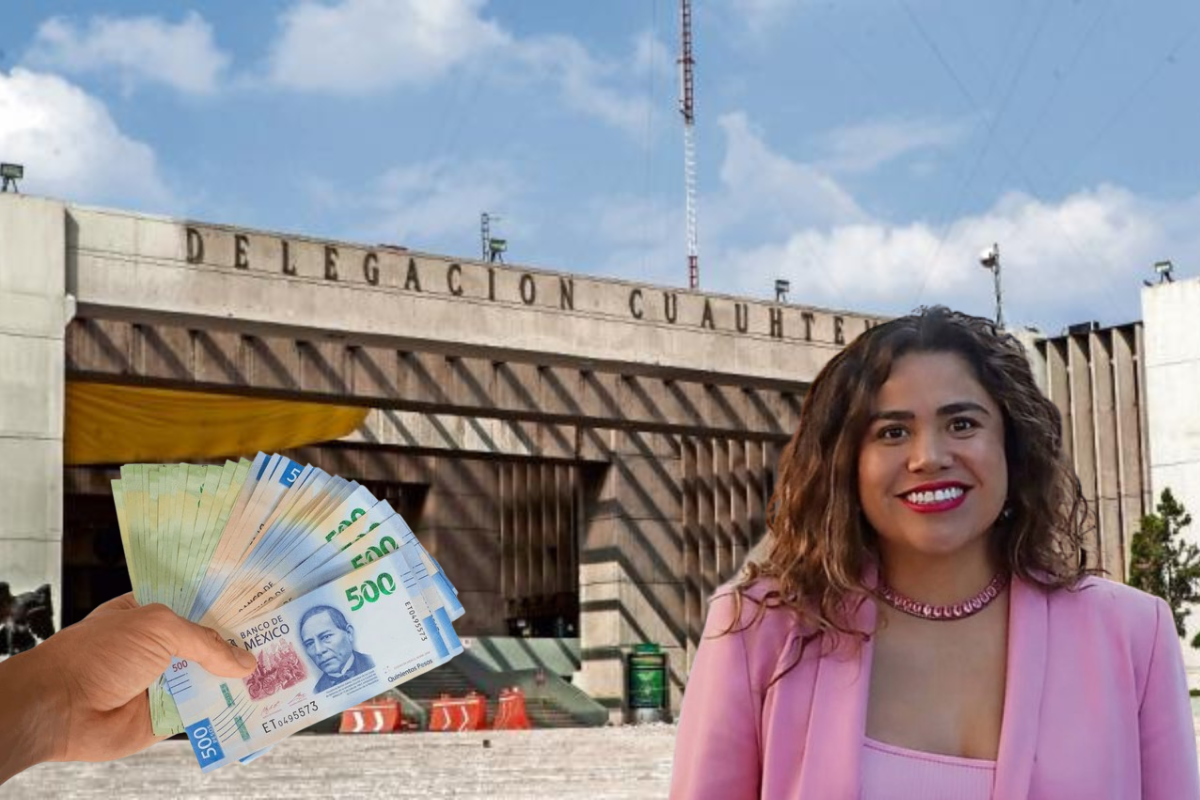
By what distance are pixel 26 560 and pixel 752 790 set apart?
23493mm

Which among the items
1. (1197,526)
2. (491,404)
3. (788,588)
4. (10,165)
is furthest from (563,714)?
(788,588)

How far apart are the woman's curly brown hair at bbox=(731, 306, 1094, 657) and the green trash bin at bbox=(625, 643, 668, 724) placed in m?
31.3

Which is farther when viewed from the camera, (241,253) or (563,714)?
(563,714)

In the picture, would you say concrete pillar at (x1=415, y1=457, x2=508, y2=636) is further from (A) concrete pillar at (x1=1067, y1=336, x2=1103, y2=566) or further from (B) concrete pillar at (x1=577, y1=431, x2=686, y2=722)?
(A) concrete pillar at (x1=1067, y1=336, x2=1103, y2=566)

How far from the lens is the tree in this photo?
100 ft

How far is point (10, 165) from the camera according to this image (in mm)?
25578

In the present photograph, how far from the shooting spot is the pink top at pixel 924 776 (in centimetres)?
202

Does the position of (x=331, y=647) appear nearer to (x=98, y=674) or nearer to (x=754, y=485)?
(x=98, y=674)

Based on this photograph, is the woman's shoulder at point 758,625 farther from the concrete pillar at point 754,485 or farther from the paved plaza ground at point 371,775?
the concrete pillar at point 754,485

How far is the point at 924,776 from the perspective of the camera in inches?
80.2

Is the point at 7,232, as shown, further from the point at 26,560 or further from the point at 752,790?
the point at 752,790

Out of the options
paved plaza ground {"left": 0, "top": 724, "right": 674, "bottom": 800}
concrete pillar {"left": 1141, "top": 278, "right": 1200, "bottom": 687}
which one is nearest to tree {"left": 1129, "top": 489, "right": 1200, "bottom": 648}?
concrete pillar {"left": 1141, "top": 278, "right": 1200, "bottom": 687}

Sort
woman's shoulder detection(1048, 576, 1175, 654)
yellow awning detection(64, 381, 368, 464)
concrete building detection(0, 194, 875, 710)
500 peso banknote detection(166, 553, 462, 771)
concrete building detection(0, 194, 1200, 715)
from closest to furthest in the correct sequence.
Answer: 500 peso banknote detection(166, 553, 462, 771) → woman's shoulder detection(1048, 576, 1175, 654) → concrete building detection(0, 194, 875, 710) → concrete building detection(0, 194, 1200, 715) → yellow awning detection(64, 381, 368, 464)

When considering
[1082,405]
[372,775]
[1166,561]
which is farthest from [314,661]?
[1082,405]
